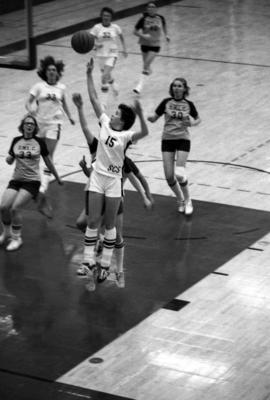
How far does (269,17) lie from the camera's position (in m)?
32.0

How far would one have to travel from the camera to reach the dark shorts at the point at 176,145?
15.4m

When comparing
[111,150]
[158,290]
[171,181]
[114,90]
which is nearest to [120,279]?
[158,290]

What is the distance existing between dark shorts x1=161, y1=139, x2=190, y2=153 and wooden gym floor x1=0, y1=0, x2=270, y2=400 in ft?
3.25

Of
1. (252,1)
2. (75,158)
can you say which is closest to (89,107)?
(75,158)

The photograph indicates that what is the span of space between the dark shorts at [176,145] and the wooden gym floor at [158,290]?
3.25ft

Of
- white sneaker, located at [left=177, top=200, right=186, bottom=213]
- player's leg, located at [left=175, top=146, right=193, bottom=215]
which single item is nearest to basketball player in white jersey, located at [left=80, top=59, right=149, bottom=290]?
player's leg, located at [left=175, top=146, right=193, bottom=215]

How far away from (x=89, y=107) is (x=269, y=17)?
11.8m

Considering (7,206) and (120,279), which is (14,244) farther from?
(120,279)

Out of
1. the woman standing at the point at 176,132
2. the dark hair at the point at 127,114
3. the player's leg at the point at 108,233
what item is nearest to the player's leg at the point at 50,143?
the woman standing at the point at 176,132

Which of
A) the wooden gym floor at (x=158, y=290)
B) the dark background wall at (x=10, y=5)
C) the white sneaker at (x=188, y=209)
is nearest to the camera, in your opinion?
the wooden gym floor at (x=158, y=290)

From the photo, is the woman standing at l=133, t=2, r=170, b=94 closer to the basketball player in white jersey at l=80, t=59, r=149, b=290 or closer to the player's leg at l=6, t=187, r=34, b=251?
the player's leg at l=6, t=187, r=34, b=251

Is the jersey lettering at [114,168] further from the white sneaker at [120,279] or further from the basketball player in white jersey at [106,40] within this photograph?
the basketball player in white jersey at [106,40]

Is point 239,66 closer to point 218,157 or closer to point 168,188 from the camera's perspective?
point 218,157

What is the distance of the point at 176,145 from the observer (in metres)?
15.5
